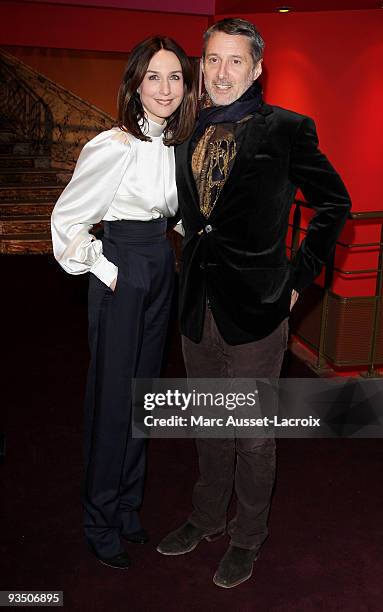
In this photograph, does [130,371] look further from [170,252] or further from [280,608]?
[280,608]

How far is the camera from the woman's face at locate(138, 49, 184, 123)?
7.37ft

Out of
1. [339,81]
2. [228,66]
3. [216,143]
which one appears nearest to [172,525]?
[216,143]

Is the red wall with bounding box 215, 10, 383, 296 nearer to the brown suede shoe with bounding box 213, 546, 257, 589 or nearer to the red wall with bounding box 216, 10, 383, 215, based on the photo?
the red wall with bounding box 216, 10, 383, 215

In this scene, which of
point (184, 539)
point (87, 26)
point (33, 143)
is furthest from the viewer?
point (33, 143)

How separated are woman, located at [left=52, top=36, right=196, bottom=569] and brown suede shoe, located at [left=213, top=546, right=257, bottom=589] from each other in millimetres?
348

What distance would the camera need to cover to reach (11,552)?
8.77ft

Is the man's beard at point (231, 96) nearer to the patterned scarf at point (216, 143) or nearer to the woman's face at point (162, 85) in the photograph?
the patterned scarf at point (216, 143)

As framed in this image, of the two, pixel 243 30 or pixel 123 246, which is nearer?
pixel 243 30

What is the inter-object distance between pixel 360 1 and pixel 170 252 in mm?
3746

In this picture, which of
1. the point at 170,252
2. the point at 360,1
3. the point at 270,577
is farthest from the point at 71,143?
the point at 270,577

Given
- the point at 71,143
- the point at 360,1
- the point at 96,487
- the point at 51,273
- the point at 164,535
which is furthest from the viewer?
the point at 71,143

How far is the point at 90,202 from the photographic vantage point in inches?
91.6

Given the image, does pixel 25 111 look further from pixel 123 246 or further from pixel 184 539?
pixel 184 539

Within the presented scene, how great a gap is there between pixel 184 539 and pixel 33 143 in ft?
19.5
